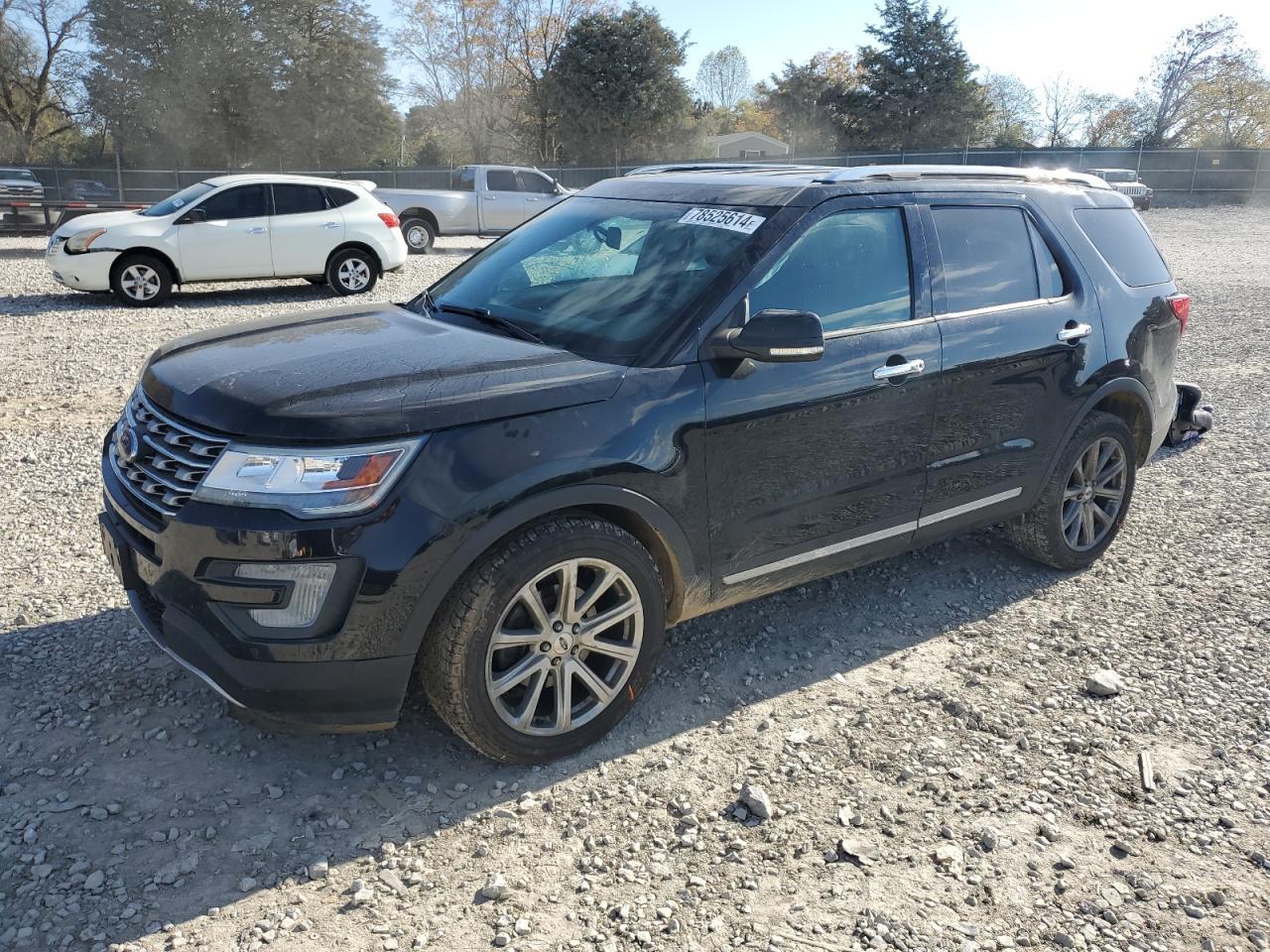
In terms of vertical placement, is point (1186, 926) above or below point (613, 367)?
below

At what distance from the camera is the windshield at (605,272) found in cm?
352

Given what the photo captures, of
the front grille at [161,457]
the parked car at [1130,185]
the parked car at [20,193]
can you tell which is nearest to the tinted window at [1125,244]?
the front grille at [161,457]

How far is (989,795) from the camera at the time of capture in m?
3.25

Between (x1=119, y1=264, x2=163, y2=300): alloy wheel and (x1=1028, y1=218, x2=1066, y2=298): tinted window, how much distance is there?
11.1m

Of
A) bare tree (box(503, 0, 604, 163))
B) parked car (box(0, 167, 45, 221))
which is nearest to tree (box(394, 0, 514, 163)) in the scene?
bare tree (box(503, 0, 604, 163))

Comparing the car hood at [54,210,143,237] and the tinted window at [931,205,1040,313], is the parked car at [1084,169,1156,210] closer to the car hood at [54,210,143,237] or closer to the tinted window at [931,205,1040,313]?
the car hood at [54,210,143,237]

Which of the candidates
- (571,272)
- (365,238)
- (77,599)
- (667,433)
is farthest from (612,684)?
(365,238)

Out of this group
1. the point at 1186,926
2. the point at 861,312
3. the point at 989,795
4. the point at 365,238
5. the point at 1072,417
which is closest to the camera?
the point at 1186,926

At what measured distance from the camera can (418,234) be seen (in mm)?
20094

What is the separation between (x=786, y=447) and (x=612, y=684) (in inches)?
41.7

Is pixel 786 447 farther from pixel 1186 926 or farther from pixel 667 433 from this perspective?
pixel 1186 926

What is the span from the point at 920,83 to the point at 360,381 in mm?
48425

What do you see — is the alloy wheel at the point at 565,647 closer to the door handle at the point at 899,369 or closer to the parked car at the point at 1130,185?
the door handle at the point at 899,369

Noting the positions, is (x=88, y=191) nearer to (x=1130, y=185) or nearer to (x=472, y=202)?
(x=472, y=202)
